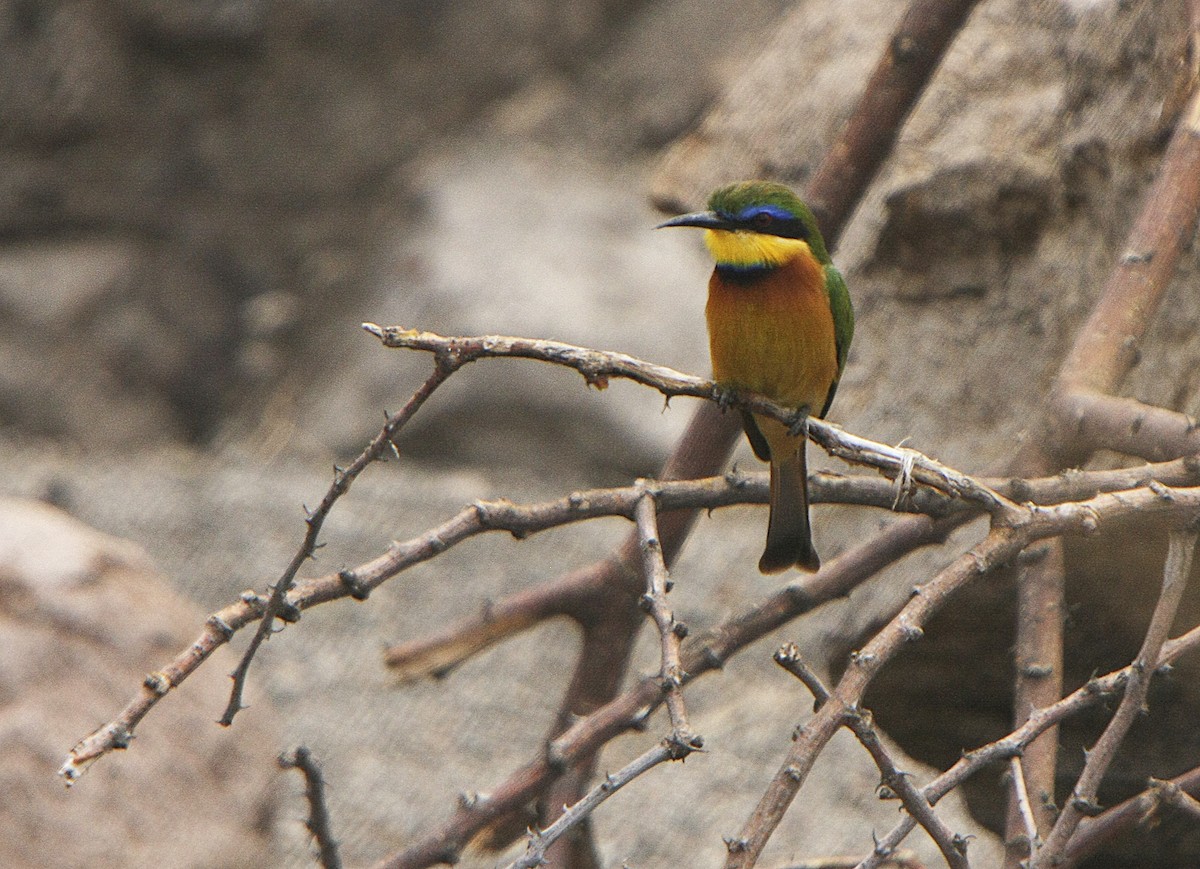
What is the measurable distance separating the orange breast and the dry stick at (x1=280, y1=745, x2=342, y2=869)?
3.77 feet

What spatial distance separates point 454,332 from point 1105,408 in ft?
12.5

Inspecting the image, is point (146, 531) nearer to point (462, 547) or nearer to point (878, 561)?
point (462, 547)

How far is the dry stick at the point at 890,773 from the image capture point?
6.14 ft

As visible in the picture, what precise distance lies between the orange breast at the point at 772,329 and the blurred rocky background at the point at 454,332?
→ 632 mm

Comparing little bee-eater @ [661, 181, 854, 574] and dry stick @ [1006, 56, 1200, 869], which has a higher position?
little bee-eater @ [661, 181, 854, 574]

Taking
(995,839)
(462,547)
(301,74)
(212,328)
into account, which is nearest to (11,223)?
(212,328)

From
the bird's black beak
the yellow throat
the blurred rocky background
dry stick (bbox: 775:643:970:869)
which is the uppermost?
the blurred rocky background

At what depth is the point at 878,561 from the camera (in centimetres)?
288

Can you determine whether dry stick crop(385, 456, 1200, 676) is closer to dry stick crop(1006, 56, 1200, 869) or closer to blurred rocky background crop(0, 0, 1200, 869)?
dry stick crop(1006, 56, 1200, 869)

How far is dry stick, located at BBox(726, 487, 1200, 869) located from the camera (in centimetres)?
188

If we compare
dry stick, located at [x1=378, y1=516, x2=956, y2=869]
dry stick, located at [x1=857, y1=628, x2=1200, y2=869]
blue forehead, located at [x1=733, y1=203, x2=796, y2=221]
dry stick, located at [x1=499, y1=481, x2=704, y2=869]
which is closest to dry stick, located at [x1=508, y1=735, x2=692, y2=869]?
dry stick, located at [x1=499, y1=481, x2=704, y2=869]

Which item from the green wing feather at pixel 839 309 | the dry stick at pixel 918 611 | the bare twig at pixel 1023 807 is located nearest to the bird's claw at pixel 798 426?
the green wing feather at pixel 839 309

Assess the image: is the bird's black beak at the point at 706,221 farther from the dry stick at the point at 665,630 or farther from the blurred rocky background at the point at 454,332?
the blurred rocky background at the point at 454,332

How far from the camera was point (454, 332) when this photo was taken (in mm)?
6223
